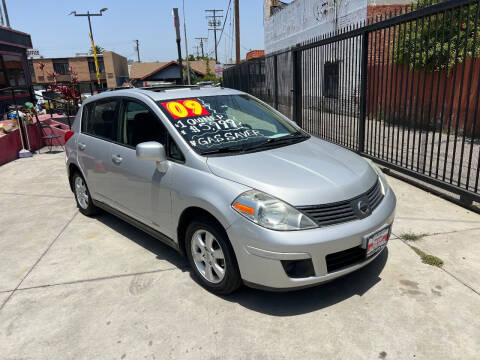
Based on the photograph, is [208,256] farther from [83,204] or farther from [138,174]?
[83,204]

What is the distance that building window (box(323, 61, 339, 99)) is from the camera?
8341 millimetres

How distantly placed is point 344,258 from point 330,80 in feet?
21.6

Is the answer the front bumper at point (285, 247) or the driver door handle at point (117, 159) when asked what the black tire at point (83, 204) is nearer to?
the driver door handle at point (117, 159)

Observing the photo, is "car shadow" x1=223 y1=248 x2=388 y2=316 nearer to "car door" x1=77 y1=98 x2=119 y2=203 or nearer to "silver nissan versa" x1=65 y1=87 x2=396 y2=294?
"silver nissan versa" x1=65 y1=87 x2=396 y2=294

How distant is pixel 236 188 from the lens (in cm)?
279

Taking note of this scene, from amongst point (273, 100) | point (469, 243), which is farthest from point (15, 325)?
point (273, 100)

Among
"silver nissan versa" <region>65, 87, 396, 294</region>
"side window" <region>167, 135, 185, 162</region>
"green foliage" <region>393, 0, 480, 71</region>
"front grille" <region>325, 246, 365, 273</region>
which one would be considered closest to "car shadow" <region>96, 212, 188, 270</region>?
"silver nissan versa" <region>65, 87, 396, 294</region>

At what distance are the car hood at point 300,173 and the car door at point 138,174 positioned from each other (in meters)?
0.65

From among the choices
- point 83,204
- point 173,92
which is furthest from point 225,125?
point 83,204

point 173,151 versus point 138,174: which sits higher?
point 173,151

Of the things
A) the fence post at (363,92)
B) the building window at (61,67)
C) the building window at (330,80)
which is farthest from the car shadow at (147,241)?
the building window at (61,67)

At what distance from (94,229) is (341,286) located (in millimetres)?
3151

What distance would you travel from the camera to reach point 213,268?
308 centimetres

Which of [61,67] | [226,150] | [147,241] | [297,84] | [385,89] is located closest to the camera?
[226,150]
